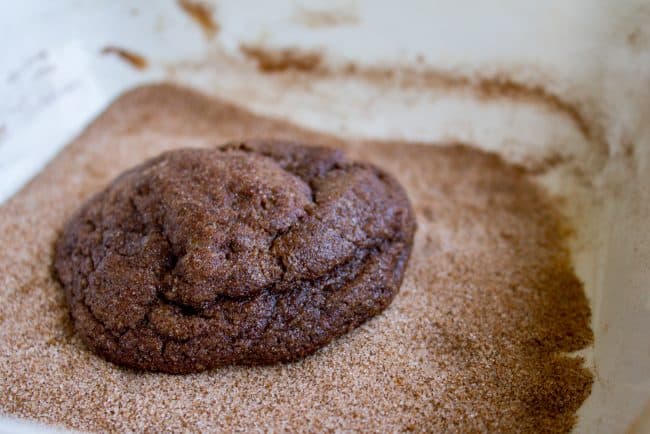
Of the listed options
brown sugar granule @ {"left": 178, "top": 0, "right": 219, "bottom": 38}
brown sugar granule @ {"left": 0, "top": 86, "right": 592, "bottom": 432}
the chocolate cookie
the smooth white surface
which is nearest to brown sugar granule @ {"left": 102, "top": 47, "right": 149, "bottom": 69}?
the smooth white surface

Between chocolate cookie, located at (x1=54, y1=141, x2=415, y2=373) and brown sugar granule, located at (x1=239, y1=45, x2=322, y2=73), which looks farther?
brown sugar granule, located at (x1=239, y1=45, x2=322, y2=73)

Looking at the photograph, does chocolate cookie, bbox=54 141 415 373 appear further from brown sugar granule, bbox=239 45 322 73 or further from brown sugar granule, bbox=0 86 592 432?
brown sugar granule, bbox=239 45 322 73

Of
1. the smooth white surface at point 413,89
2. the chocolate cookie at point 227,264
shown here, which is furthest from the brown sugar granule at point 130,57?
the chocolate cookie at point 227,264

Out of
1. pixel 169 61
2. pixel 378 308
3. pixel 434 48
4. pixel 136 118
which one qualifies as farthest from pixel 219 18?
pixel 378 308

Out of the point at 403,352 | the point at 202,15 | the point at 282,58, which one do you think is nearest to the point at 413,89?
the point at 282,58

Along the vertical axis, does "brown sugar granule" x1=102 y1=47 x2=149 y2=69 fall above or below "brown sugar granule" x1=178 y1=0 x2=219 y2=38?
below

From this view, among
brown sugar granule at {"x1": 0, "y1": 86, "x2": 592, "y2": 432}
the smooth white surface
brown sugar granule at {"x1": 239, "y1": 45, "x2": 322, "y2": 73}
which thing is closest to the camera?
brown sugar granule at {"x1": 0, "y1": 86, "x2": 592, "y2": 432}

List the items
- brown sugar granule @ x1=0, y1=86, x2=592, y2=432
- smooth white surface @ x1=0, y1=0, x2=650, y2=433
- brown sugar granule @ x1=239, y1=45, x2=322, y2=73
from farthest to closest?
brown sugar granule @ x1=239, y1=45, x2=322, y2=73
smooth white surface @ x1=0, y1=0, x2=650, y2=433
brown sugar granule @ x1=0, y1=86, x2=592, y2=432
